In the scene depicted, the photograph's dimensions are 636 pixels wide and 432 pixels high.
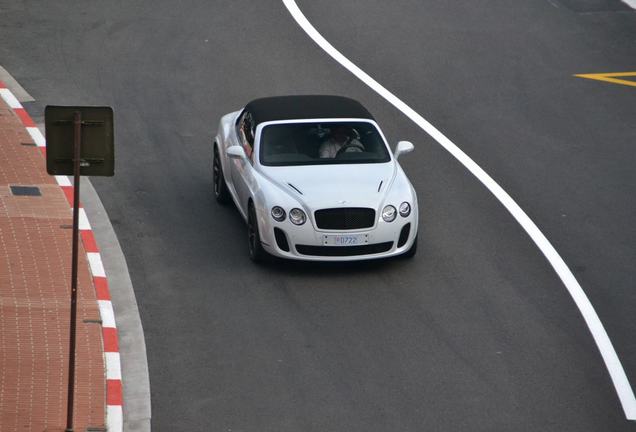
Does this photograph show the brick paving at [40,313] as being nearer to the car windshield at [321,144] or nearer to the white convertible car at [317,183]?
the white convertible car at [317,183]

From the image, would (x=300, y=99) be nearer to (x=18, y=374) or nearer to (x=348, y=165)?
(x=348, y=165)

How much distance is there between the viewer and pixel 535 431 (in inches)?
467

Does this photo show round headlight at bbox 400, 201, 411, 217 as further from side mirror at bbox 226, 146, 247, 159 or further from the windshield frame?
side mirror at bbox 226, 146, 247, 159

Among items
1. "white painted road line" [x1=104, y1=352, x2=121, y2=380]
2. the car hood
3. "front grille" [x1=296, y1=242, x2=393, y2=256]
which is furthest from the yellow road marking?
"white painted road line" [x1=104, y1=352, x2=121, y2=380]

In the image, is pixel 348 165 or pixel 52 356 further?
pixel 348 165

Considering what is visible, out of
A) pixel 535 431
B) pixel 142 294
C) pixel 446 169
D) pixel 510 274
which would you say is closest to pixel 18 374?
pixel 142 294

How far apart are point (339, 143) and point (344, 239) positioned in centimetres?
176

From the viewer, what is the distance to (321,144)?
16.2m

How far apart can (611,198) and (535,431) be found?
261 inches

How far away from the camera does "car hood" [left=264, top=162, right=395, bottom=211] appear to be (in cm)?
1500

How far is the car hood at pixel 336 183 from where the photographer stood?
49.2 feet

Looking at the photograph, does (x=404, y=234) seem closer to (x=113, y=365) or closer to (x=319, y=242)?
(x=319, y=242)

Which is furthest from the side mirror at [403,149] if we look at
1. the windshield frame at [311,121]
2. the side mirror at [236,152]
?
the side mirror at [236,152]

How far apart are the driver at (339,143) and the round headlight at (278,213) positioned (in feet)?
4.27
